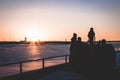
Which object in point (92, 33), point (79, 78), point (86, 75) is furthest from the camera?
point (92, 33)

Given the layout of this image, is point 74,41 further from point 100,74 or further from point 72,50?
point 100,74

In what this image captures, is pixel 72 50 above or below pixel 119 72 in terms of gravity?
above

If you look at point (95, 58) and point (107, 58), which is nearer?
point (95, 58)

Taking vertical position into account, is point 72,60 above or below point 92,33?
below

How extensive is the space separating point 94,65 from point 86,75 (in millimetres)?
842

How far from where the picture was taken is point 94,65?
1753 centimetres

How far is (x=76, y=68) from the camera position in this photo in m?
18.4

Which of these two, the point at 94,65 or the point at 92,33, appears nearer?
the point at 94,65

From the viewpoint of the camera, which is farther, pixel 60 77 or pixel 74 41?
pixel 74 41

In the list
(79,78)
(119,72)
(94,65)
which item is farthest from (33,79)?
(119,72)

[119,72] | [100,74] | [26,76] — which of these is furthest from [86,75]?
[26,76]

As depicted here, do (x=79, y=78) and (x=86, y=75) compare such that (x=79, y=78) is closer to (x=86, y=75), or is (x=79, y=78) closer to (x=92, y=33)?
(x=86, y=75)

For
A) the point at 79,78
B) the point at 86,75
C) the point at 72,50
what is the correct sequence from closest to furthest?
the point at 79,78 → the point at 86,75 → the point at 72,50

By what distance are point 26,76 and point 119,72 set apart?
4.73 m
